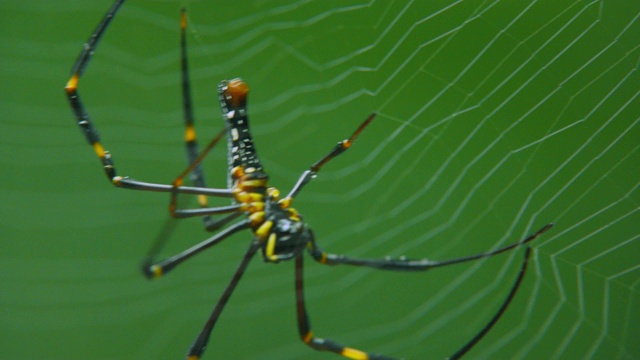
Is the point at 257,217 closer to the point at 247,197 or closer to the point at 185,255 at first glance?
the point at 247,197

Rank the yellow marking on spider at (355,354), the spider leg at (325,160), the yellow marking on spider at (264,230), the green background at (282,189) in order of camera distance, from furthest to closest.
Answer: the green background at (282,189)
the yellow marking on spider at (355,354)
the yellow marking on spider at (264,230)
the spider leg at (325,160)

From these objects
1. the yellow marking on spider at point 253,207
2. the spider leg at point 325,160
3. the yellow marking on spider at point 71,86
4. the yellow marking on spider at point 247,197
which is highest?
the yellow marking on spider at point 71,86

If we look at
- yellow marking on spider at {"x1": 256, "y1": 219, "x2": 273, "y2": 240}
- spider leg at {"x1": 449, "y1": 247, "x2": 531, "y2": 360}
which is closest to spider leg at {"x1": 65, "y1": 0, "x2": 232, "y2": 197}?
yellow marking on spider at {"x1": 256, "y1": 219, "x2": 273, "y2": 240}

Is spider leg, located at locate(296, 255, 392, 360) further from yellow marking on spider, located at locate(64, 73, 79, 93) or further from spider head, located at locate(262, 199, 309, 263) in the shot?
yellow marking on spider, located at locate(64, 73, 79, 93)

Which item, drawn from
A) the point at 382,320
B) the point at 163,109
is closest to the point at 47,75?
the point at 163,109

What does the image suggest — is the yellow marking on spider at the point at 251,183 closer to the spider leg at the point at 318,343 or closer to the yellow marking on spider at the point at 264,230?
the yellow marking on spider at the point at 264,230

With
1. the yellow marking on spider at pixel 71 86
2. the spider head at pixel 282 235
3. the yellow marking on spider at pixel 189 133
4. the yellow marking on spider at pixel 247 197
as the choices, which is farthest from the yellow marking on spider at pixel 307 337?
the yellow marking on spider at pixel 71 86
